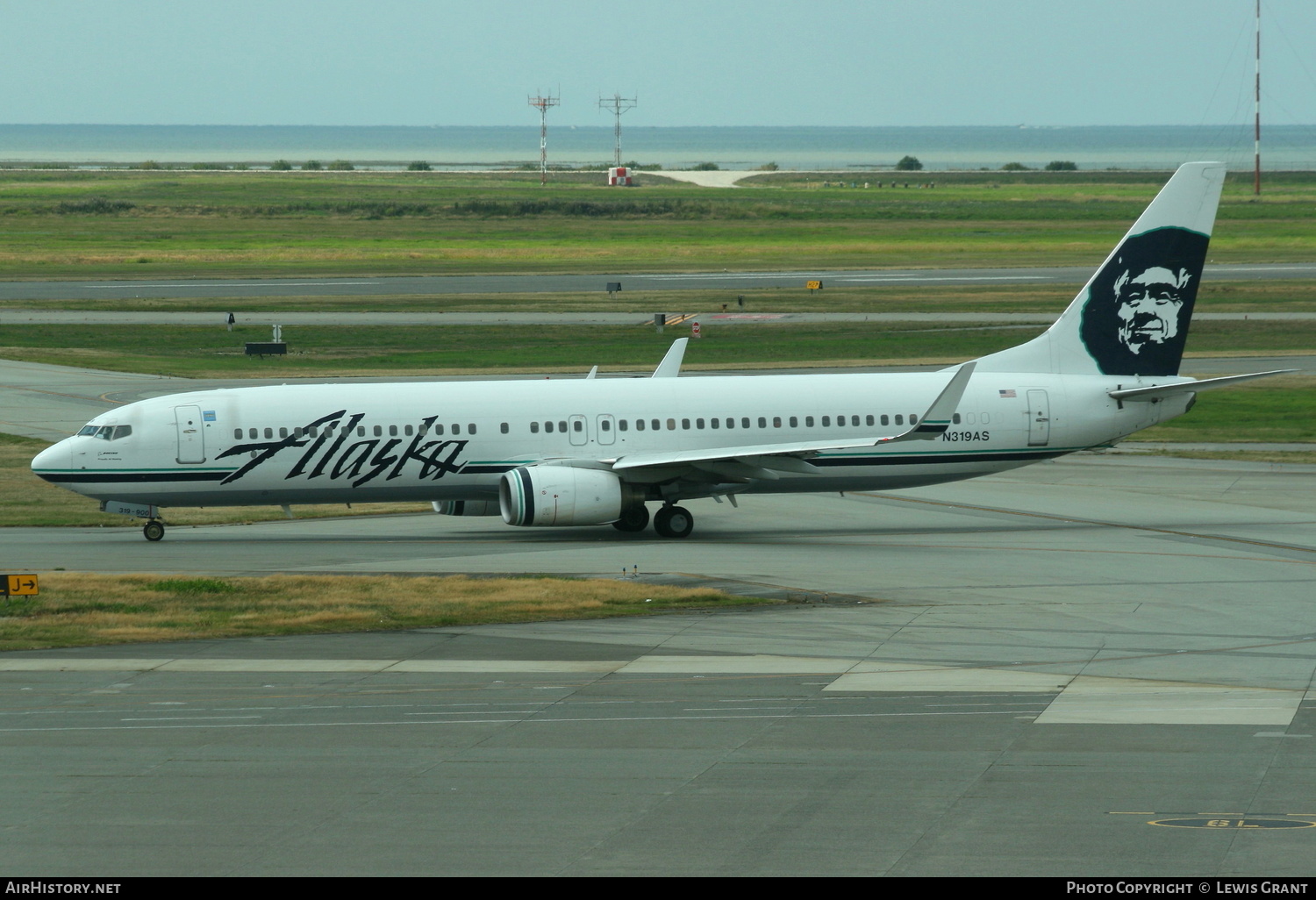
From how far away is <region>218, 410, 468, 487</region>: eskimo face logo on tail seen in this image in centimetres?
3866

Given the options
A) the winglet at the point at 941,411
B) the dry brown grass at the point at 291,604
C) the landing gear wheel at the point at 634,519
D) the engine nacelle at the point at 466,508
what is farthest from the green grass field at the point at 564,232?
the dry brown grass at the point at 291,604

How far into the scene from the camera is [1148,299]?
43.0 metres

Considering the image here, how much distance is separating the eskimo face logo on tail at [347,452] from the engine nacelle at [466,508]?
1992 millimetres

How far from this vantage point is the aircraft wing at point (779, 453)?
37.4 meters

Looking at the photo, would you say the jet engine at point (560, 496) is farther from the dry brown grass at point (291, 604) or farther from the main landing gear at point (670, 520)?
the dry brown grass at point (291, 604)

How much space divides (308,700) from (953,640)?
1150 cm

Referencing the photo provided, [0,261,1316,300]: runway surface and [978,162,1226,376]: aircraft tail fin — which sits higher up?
[0,261,1316,300]: runway surface

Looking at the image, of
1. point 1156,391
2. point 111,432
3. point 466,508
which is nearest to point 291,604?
point 111,432

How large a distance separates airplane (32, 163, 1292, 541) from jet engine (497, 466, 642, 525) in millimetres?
48

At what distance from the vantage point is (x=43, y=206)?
17212cm

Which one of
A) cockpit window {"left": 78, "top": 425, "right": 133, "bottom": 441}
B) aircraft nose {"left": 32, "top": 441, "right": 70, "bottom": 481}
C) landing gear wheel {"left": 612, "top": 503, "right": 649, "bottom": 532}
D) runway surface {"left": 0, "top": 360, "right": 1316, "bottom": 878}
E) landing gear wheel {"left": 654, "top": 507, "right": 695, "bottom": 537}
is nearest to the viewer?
runway surface {"left": 0, "top": 360, "right": 1316, "bottom": 878}

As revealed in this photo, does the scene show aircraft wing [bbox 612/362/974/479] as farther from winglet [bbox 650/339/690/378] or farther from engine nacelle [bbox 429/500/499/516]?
winglet [bbox 650/339/690/378]

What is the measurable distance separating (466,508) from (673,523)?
5612 millimetres

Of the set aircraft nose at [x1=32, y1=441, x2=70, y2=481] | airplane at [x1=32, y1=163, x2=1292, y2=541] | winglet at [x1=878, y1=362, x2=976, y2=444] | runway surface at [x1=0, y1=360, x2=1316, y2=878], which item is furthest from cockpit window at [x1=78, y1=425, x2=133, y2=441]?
winglet at [x1=878, y1=362, x2=976, y2=444]
